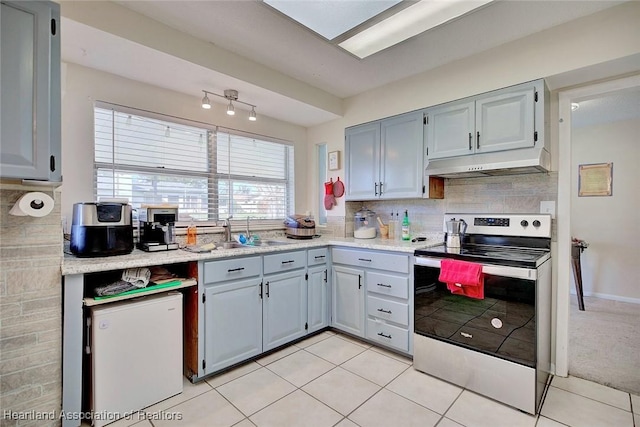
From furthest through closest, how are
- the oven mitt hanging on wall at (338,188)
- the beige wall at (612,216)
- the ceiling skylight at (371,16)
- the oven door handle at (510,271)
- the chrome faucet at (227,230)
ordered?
the beige wall at (612,216)
the oven mitt hanging on wall at (338,188)
the chrome faucet at (227,230)
the oven door handle at (510,271)
the ceiling skylight at (371,16)

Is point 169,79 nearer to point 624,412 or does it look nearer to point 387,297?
point 387,297

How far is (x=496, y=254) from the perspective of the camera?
2061 millimetres

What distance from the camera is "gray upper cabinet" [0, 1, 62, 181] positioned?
1292mm

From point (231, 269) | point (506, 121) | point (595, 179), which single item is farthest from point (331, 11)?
point (595, 179)

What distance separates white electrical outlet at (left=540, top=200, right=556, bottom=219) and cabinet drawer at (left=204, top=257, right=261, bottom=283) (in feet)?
7.32

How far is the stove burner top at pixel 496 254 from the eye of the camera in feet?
6.02

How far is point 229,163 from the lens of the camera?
3.04 metres

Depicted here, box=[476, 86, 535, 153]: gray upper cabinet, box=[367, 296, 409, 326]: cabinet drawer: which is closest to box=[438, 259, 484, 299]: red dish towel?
box=[367, 296, 409, 326]: cabinet drawer

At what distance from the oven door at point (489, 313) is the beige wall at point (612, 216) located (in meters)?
2.80

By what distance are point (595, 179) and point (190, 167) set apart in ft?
16.2

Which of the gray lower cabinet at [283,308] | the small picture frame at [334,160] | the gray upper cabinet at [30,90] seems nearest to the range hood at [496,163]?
the small picture frame at [334,160]

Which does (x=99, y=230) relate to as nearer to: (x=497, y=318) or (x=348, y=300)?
(x=348, y=300)

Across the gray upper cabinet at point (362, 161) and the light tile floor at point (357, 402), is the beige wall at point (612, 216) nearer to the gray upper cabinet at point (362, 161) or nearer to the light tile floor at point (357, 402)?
the light tile floor at point (357, 402)

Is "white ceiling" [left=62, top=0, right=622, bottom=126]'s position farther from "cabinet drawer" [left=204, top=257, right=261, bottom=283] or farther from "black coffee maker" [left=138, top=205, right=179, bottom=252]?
"cabinet drawer" [left=204, top=257, right=261, bottom=283]
